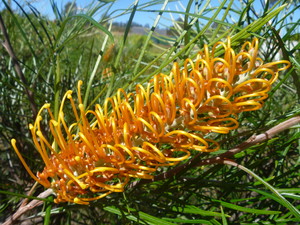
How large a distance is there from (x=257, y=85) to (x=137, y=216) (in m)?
0.16

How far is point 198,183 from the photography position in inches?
13.7

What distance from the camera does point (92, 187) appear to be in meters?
0.29

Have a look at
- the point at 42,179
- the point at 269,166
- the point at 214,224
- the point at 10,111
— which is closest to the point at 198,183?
the point at 214,224

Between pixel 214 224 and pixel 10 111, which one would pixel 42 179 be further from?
pixel 10 111

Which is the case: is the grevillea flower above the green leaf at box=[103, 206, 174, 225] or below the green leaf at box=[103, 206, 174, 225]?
above

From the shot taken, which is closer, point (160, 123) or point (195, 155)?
point (160, 123)

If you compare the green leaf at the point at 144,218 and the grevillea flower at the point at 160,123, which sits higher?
the grevillea flower at the point at 160,123

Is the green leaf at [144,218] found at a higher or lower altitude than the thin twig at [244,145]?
lower

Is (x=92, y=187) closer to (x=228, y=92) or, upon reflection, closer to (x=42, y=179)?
(x=42, y=179)

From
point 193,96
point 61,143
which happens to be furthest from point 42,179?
point 193,96

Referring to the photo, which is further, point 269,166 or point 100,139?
point 269,166

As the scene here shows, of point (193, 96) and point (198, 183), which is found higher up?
point (193, 96)

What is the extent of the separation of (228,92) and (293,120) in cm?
7

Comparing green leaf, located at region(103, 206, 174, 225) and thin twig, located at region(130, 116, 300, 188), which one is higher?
thin twig, located at region(130, 116, 300, 188)
